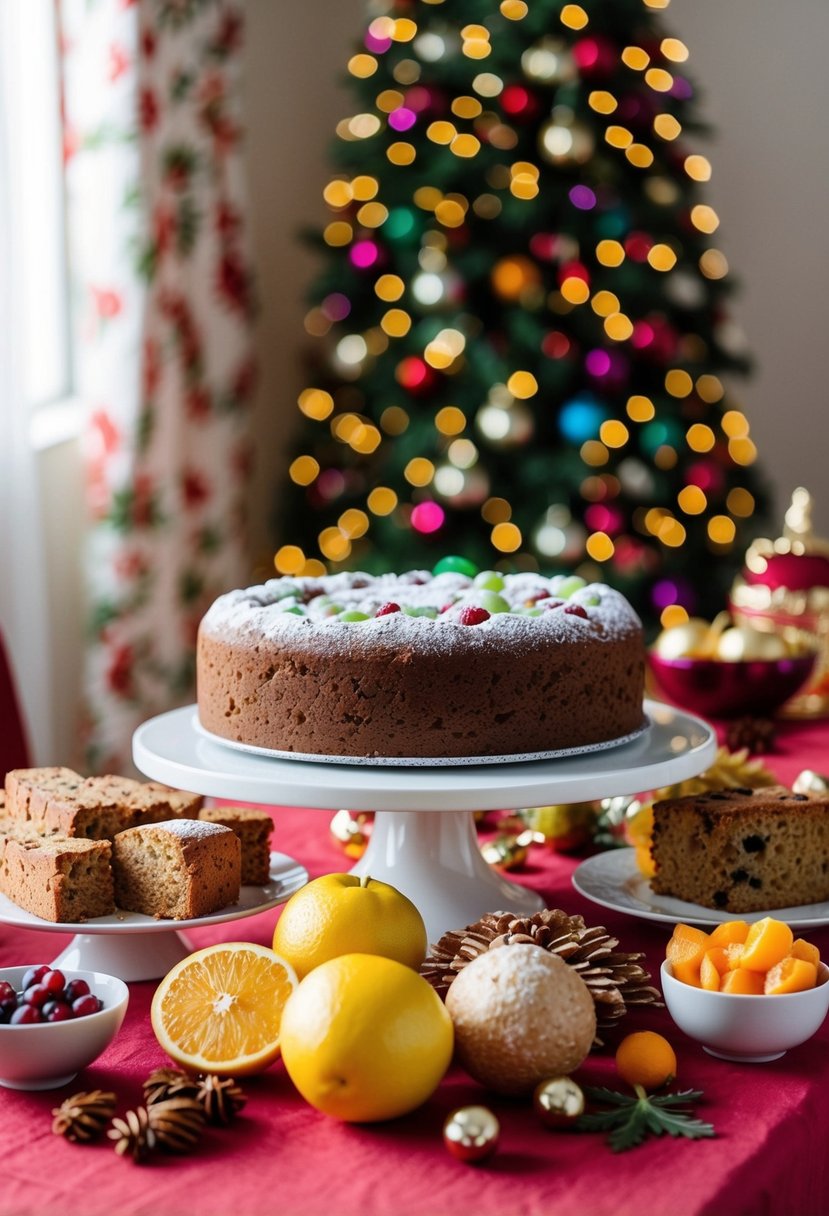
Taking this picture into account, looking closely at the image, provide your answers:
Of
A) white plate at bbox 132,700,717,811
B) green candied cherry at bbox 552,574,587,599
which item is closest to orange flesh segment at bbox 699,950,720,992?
white plate at bbox 132,700,717,811

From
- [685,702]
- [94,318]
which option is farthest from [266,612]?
[94,318]

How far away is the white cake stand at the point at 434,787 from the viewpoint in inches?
46.4

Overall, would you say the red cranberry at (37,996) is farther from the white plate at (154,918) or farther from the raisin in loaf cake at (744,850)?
the raisin in loaf cake at (744,850)

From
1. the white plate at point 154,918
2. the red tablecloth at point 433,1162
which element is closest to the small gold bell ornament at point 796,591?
the white plate at point 154,918

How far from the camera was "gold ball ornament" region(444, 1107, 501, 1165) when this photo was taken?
85 cm

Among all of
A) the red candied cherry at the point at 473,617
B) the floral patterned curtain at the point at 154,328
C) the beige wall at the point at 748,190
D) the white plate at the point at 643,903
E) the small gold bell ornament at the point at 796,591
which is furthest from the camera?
the beige wall at the point at 748,190

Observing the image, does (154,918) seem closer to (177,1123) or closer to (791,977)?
(177,1123)

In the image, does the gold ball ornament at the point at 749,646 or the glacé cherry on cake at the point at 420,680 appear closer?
the glacé cherry on cake at the point at 420,680

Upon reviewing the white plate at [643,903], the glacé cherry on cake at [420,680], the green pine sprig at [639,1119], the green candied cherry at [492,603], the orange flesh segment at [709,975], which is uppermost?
the green candied cherry at [492,603]

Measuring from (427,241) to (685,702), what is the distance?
2051 mm

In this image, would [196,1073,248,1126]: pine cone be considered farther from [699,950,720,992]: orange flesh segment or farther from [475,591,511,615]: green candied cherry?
[475,591,511,615]: green candied cherry

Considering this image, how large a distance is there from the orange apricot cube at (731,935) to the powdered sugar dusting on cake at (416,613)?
38cm

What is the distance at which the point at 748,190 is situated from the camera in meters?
4.83

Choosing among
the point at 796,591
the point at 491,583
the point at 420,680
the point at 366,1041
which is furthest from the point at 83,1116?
the point at 796,591
